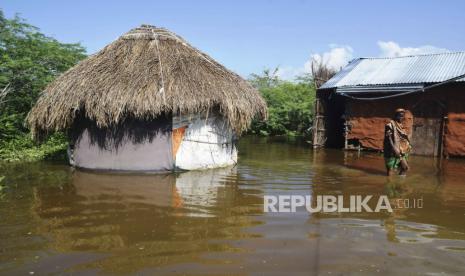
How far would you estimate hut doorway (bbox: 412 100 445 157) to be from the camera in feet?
40.5

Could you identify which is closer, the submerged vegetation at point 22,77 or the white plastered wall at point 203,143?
the white plastered wall at point 203,143

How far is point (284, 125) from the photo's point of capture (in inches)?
797

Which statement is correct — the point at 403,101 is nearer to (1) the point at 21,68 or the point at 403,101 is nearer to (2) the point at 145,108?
(2) the point at 145,108

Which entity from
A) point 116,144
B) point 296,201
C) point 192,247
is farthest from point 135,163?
point 192,247

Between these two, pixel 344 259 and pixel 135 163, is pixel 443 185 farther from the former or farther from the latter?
pixel 135 163

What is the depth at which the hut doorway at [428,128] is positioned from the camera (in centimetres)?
1235

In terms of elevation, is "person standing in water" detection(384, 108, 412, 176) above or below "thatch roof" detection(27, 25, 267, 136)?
below

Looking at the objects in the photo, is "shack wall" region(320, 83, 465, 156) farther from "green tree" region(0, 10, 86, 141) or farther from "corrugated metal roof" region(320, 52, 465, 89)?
"green tree" region(0, 10, 86, 141)

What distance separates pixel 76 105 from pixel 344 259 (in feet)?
21.0

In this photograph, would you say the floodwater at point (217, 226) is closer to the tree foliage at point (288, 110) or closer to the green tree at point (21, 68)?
the green tree at point (21, 68)

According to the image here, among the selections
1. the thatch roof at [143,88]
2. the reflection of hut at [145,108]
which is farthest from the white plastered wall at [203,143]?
the thatch roof at [143,88]

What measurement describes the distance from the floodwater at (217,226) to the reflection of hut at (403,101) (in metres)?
3.80

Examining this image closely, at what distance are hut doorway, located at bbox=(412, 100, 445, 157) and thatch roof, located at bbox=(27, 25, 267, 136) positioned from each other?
5.40m

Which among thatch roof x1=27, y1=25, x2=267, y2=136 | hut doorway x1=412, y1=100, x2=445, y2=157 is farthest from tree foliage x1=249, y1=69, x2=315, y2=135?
thatch roof x1=27, y1=25, x2=267, y2=136
